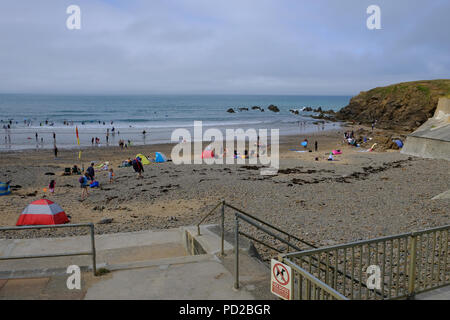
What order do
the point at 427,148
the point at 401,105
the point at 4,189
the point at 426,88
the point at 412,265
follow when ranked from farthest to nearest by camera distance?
the point at 401,105, the point at 426,88, the point at 427,148, the point at 4,189, the point at 412,265

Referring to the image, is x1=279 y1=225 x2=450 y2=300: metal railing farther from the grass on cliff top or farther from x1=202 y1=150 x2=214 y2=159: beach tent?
the grass on cliff top

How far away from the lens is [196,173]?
830 inches

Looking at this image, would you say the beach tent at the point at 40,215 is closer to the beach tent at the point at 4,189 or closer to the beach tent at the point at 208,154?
the beach tent at the point at 4,189

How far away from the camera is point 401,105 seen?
59062 millimetres

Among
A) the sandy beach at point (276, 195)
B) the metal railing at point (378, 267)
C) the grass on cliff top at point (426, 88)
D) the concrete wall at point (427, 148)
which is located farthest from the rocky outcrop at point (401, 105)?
the metal railing at point (378, 267)

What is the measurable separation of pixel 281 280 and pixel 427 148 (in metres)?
23.9

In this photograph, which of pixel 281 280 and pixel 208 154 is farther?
pixel 208 154

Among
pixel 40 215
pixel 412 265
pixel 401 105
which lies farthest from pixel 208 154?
pixel 401 105

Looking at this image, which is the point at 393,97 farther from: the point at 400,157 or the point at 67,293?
the point at 67,293

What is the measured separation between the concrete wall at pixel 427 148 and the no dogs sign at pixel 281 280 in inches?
859

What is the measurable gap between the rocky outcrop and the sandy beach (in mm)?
34497

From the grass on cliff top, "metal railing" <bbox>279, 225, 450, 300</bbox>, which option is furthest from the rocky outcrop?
"metal railing" <bbox>279, 225, 450, 300</bbox>

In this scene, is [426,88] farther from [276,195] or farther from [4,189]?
[4,189]

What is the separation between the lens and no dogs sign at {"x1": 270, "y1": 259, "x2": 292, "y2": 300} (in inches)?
136
